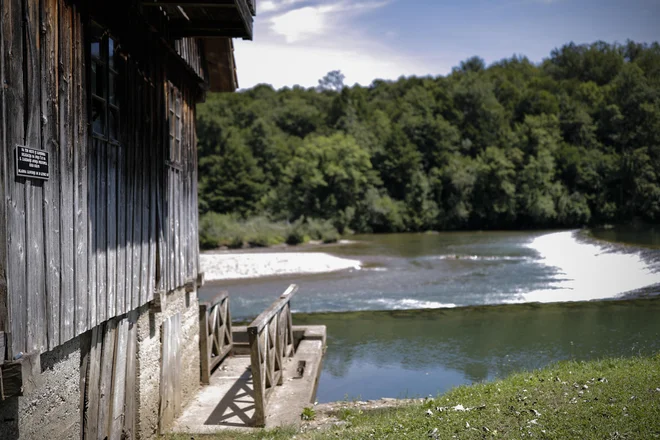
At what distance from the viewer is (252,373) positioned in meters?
8.26

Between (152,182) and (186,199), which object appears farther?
(186,199)

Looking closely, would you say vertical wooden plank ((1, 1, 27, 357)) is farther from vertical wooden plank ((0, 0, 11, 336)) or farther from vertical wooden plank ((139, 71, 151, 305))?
vertical wooden plank ((139, 71, 151, 305))

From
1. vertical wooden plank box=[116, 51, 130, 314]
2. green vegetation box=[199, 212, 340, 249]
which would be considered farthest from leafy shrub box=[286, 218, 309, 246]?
vertical wooden plank box=[116, 51, 130, 314]

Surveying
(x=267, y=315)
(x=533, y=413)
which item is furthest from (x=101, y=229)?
(x=533, y=413)

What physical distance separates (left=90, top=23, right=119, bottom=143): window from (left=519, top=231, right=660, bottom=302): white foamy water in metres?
16.5

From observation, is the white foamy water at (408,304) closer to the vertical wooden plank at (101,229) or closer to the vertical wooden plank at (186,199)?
the vertical wooden plank at (186,199)

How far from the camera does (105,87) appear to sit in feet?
20.0

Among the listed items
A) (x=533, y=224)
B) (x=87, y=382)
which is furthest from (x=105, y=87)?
(x=533, y=224)

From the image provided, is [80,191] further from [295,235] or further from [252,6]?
[295,235]

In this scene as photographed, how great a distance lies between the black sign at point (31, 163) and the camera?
14.4ft

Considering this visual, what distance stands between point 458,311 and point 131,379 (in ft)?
43.6

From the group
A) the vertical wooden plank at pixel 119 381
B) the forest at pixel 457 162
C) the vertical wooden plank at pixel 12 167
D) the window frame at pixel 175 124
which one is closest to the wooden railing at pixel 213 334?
the window frame at pixel 175 124

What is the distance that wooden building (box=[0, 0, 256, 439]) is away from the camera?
14.5ft

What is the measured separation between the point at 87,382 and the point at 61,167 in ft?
7.20
